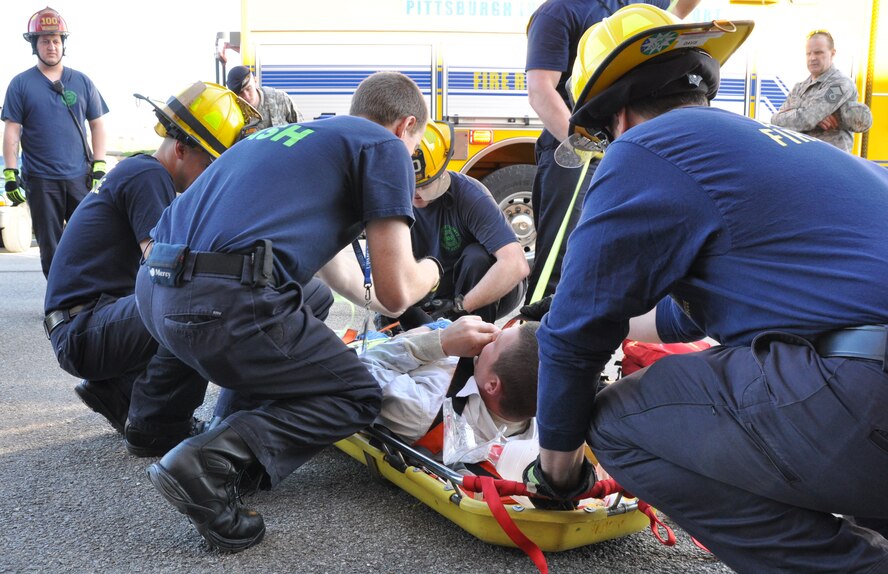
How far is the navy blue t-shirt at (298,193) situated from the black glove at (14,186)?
170 inches

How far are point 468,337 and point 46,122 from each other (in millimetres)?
4750

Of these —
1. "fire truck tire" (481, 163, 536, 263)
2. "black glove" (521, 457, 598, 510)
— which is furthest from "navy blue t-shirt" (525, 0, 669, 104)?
"fire truck tire" (481, 163, 536, 263)

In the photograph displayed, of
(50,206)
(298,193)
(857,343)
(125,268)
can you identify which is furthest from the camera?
(50,206)

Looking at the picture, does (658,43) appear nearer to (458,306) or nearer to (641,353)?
(641,353)

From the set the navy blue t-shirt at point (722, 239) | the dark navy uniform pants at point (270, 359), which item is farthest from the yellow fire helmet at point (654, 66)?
the dark navy uniform pants at point (270, 359)

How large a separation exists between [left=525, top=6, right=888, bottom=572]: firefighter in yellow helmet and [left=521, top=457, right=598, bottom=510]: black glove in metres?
0.20

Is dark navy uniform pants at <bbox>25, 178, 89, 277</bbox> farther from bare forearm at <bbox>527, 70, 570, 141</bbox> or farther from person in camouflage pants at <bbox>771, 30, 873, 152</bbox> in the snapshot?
person in camouflage pants at <bbox>771, 30, 873, 152</bbox>

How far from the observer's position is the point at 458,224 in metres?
4.07

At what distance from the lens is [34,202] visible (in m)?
5.80

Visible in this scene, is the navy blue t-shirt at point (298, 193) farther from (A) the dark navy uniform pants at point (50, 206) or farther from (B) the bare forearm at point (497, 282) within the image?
(A) the dark navy uniform pants at point (50, 206)

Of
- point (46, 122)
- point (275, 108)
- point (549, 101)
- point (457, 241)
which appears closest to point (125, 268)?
point (457, 241)

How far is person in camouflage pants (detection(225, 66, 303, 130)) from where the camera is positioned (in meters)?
6.09

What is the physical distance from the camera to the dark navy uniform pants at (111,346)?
112 inches

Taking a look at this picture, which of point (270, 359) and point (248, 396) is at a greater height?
point (270, 359)
